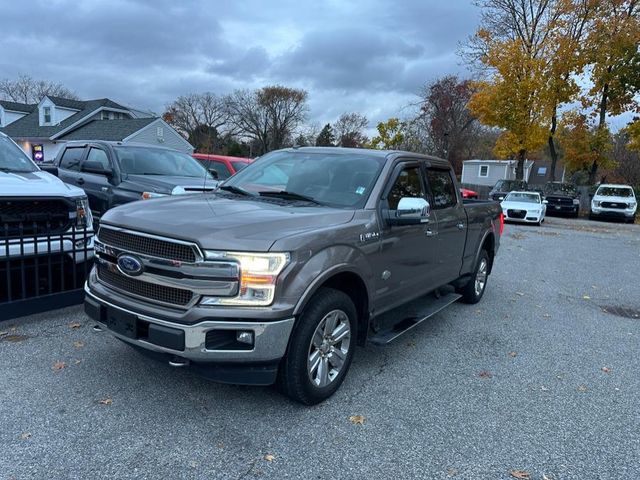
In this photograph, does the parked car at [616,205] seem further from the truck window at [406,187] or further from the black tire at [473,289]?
the truck window at [406,187]

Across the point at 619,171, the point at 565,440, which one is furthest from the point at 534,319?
the point at 619,171

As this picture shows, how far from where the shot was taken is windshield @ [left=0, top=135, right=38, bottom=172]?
5.82 metres

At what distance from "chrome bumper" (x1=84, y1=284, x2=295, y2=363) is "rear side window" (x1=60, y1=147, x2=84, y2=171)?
725 cm

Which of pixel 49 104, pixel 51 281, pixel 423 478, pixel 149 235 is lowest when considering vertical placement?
pixel 423 478

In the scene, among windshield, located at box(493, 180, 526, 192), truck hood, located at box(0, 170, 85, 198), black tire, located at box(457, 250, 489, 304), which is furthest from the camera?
windshield, located at box(493, 180, 526, 192)

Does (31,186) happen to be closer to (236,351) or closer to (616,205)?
(236,351)

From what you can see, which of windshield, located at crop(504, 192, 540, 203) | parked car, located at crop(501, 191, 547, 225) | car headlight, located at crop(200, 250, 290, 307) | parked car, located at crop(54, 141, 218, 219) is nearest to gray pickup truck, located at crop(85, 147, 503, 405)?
car headlight, located at crop(200, 250, 290, 307)

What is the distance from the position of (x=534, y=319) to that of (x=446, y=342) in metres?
1.72

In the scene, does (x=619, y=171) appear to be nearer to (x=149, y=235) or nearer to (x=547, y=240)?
(x=547, y=240)

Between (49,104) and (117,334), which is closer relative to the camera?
(117,334)

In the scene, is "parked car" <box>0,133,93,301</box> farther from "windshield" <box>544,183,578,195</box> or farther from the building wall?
the building wall

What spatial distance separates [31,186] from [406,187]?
381cm

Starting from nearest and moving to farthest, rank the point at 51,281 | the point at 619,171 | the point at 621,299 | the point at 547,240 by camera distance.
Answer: the point at 51,281
the point at 621,299
the point at 547,240
the point at 619,171

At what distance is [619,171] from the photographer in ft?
119
